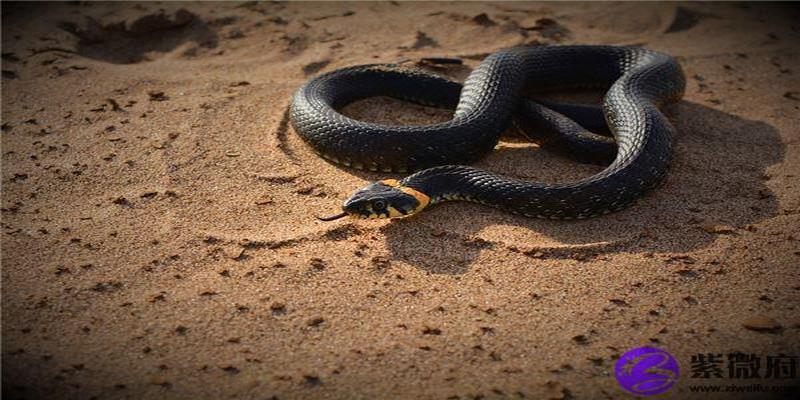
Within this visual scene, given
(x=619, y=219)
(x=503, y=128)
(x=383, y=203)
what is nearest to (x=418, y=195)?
(x=383, y=203)

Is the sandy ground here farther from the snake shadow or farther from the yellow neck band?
the yellow neck band

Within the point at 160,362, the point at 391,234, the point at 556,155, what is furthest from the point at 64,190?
the point at 556,155

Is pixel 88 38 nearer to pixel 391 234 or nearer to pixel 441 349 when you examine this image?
pixel 391 234

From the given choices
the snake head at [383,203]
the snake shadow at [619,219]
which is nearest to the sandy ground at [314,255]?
the snake shadow at [619,219]

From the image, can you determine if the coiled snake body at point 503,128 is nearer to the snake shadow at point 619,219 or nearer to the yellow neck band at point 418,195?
the yellow neck band at point 418,195

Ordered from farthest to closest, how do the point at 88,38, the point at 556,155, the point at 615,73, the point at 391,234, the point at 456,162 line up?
the point at 88,38
the point at 615,73
the point at 556,155
the point at 456,162
the point at 391,234

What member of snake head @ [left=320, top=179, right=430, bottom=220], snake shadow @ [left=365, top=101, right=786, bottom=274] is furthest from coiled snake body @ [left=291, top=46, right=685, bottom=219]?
snake shadow @ [left=365, top=101, right=786, bottom=274]

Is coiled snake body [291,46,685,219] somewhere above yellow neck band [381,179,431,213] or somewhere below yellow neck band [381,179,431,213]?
above
